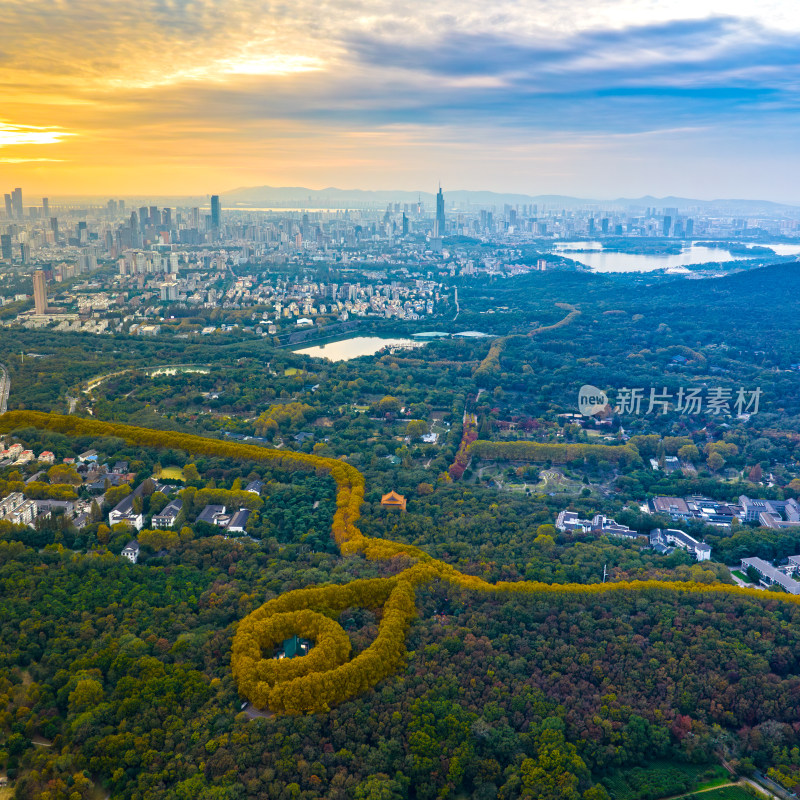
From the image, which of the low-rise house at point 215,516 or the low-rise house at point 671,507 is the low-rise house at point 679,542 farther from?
the low-rise house at point 215,516

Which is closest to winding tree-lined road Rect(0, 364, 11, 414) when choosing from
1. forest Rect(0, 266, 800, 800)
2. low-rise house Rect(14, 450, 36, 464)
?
forest Rect(0, 266, 800, 800)

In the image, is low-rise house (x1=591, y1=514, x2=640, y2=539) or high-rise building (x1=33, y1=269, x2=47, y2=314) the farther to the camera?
high-rise building (x1=33, y1=269, x2=47, y2=314)

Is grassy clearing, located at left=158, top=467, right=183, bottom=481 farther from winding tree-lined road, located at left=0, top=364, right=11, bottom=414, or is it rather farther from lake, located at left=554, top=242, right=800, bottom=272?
lake, located at left=554, top=242, right=800, bottom=272

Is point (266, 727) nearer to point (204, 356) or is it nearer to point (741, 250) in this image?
point (204, 356)

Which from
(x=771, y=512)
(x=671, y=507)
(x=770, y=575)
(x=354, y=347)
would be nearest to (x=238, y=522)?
(x=671, y=507)

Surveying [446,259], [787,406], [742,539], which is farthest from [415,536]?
[446,259]
